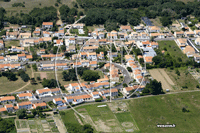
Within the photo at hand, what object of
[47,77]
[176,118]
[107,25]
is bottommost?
[176,118]

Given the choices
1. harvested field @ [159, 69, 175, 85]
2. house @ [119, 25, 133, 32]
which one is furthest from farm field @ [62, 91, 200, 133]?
house @ [119, 25, 133, 32]

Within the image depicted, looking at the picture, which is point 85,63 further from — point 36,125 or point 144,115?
point 36,125

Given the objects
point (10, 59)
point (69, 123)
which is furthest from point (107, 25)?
point (69, 123)

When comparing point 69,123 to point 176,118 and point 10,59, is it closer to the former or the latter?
point 176,118

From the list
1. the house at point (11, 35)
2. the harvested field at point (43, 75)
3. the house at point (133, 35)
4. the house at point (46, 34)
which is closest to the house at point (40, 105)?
the harvested field at point (43, 75)

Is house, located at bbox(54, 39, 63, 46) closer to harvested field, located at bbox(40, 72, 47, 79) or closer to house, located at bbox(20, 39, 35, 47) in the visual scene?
house, located at bbox(20, 39, 35, 47)

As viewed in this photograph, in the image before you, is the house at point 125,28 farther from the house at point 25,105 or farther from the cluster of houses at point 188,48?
the house at point 25,105
